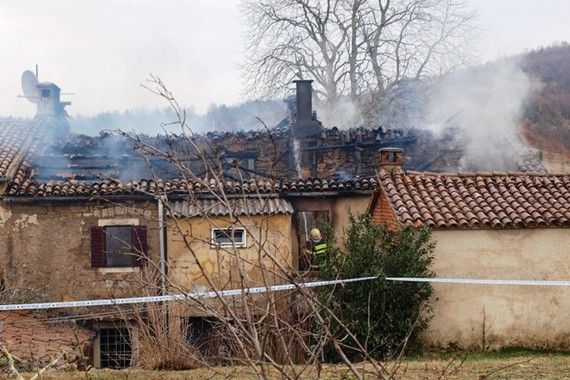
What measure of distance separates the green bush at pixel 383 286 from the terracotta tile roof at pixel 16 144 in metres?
9.39

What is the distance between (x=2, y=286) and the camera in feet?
52.3

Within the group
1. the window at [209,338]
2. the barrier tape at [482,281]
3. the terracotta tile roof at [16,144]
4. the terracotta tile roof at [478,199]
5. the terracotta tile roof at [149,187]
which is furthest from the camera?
the terracotta tile roof at [16,144]

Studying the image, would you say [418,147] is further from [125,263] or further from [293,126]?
[125,263]

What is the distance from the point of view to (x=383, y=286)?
38.2 feet

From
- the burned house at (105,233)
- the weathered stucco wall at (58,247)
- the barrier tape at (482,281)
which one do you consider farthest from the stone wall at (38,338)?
the barrier tape at (482,281)

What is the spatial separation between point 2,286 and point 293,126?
11.7 metres

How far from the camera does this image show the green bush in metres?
11.5

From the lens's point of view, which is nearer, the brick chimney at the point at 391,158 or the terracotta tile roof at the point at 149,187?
the brick chimney at the point at 391,158

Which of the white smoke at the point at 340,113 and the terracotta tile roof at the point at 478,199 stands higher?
the white smoke at the point at 340,113

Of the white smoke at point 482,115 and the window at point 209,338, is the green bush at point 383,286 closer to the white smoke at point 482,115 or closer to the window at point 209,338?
the window at point 209,338

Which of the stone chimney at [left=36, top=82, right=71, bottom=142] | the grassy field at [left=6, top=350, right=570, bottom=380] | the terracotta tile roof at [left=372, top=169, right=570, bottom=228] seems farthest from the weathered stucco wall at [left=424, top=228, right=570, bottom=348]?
the stone chimney at [left=36, top=82, right=71, bottom=142]

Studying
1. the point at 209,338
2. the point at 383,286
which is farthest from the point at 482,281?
the point at 209,338

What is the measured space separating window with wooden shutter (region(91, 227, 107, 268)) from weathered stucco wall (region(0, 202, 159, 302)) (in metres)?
0.17

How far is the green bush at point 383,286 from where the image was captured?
1150cm
